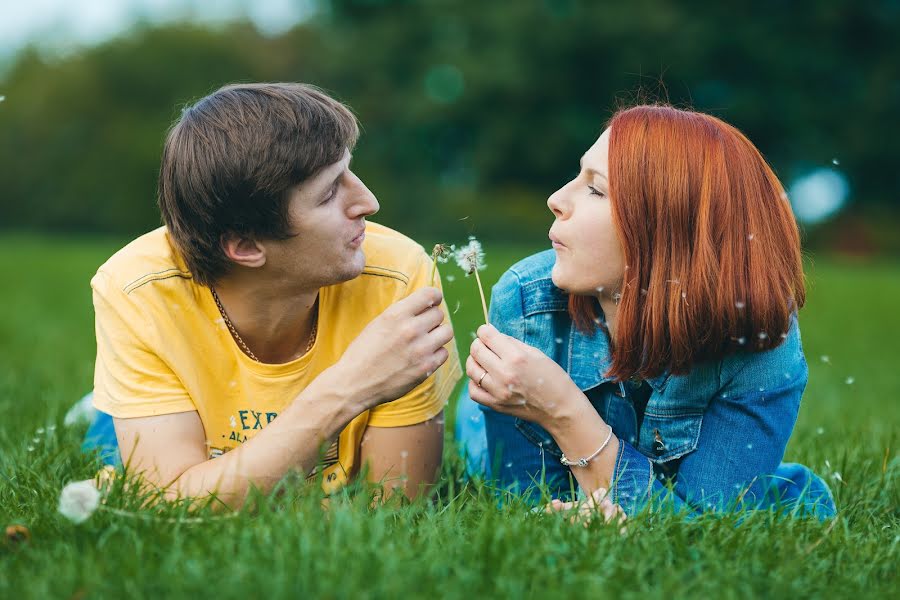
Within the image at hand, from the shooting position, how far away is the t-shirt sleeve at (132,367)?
278 cm

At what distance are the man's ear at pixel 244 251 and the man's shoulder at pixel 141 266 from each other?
172 millimetres

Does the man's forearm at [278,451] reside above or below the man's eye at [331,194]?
below

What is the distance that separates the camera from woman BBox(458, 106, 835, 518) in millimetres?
2697

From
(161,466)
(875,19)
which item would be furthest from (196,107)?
(875,19)

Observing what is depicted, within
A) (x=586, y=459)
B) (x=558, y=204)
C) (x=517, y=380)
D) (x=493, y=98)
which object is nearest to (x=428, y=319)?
(x=517, y=380)

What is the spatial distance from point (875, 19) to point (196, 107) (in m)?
25.3

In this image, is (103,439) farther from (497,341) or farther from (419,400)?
(497,341)

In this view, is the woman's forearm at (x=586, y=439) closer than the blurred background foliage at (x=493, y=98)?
Yes

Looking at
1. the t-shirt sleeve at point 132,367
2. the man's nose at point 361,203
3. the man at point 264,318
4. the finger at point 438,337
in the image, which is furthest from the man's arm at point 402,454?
the man's nose at point 361,203

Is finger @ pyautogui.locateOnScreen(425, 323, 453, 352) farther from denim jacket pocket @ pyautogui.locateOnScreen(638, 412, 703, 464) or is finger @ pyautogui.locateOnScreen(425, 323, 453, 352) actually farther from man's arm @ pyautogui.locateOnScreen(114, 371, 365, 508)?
denim jacket pocket @ pyautogui.locateOnScreen(638, 412, 703, 464)

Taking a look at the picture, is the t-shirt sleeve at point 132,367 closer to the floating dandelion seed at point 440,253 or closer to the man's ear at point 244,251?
the man's ear at point 244,251

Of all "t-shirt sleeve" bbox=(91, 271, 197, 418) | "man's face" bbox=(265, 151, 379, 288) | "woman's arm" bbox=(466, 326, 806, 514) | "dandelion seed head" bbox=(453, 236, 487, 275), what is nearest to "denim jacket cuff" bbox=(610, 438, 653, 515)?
"woman's arm" bbox=(466, 326, 806, 514)

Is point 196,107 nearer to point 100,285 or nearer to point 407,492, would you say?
point 100,285

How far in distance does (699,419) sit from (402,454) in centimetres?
93
